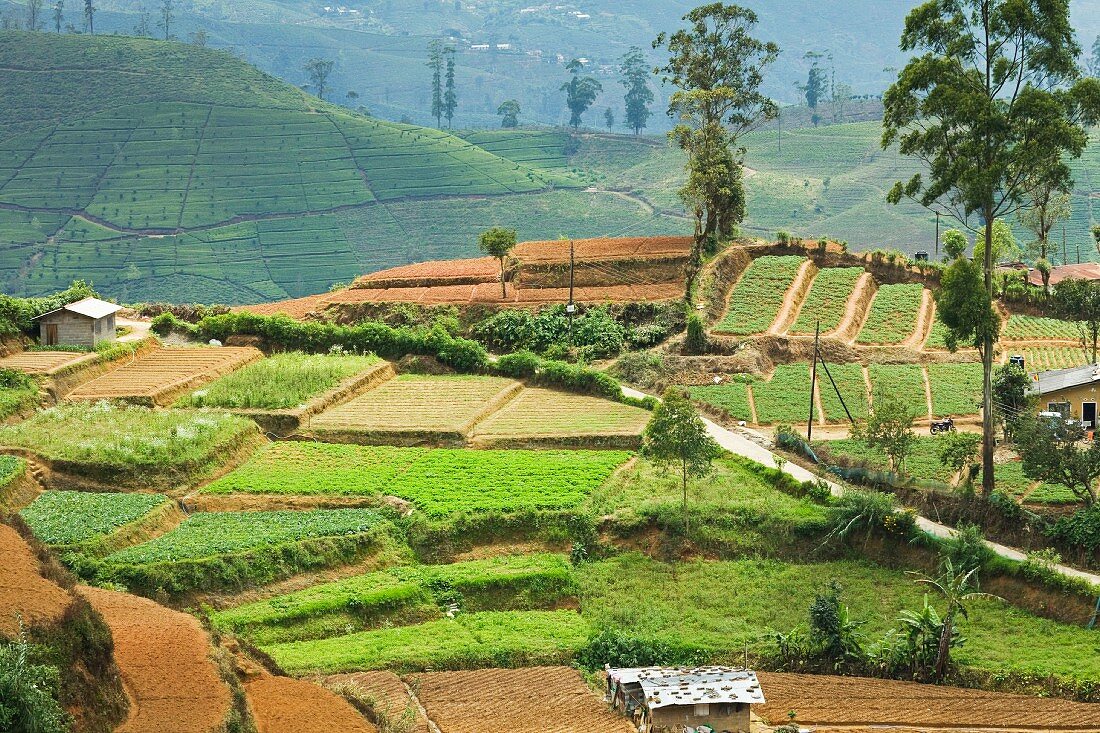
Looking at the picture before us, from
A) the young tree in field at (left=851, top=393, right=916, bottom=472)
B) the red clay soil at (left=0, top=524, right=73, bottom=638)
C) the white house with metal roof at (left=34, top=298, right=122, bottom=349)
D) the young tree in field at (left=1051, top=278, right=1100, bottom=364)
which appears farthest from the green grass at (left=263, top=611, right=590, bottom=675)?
the white house with metal roof at (left=34, top=298, right=122, bottom=349)

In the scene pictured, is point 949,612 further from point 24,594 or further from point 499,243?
point 499,243

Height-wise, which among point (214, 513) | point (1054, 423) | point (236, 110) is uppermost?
point (236, 110)

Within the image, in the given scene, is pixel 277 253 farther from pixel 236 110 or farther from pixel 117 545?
pixel 117 545

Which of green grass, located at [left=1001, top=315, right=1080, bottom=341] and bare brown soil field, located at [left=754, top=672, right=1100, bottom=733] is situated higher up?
green grass, located at [left=1001, top=315, right=1080, bottom=341]

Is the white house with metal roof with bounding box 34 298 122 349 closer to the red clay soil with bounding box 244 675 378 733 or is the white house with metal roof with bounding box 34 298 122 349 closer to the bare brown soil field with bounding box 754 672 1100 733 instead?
the red clay soil with bounding box 244 675 378 733

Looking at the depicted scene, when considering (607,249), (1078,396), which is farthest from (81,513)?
(607,249)

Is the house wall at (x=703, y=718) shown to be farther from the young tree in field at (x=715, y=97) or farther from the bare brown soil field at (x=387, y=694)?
the young tree in field at (x=715, y=97)

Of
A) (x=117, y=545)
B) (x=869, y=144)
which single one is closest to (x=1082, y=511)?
(x=117, y=545)
